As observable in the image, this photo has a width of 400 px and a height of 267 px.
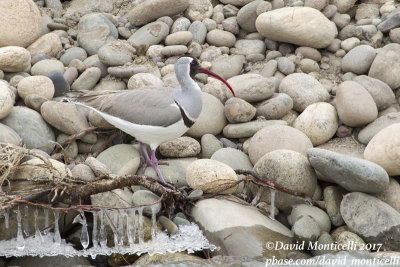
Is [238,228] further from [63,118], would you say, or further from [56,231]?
[63,118]

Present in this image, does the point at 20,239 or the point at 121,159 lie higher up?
the point at 121,159

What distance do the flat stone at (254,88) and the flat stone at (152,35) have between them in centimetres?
149

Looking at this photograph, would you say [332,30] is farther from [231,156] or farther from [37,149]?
[37,149]

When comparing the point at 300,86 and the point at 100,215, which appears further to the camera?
the point at 300,86

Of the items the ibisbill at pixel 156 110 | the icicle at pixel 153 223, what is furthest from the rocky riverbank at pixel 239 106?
the ibisbill at pixel 156 110

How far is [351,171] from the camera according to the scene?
4.46 metres

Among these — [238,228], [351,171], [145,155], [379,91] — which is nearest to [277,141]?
[351,171]

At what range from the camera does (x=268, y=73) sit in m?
6.57

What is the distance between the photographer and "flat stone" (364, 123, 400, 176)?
4.77 m

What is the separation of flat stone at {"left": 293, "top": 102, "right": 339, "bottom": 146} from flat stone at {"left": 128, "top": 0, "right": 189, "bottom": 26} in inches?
95.7

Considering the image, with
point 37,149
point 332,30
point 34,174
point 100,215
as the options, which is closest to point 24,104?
point 37,149

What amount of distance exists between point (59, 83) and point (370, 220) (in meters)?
3.61

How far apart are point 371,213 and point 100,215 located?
2225 mm

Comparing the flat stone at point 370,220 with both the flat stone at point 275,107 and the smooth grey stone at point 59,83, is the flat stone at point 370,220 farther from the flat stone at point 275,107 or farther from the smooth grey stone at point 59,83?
the smooth grey stone at point 59,83
